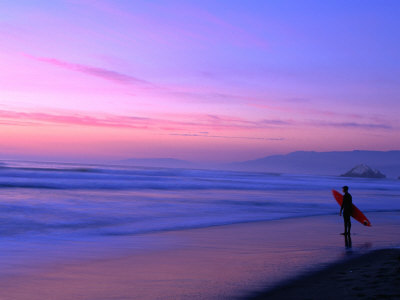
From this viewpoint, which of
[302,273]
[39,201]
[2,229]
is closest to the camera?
[302,273]

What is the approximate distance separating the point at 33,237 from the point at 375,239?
7955 millimetres

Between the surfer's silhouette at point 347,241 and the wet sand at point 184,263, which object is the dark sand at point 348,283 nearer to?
the wet sand at point 184,263

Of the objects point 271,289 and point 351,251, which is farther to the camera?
point 351,251

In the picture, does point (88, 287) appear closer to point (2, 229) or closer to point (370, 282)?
point (370, 282)

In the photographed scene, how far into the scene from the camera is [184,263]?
296 inches

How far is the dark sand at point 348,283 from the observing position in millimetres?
5332

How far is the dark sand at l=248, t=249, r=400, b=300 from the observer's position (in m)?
5.33

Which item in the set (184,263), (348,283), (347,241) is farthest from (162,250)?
(347,241)

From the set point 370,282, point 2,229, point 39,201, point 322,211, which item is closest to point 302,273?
point 370,282

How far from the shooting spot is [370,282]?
5.88m

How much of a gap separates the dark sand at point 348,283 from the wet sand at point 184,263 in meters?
0.28

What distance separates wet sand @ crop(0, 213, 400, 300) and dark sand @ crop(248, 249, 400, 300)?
11.0 inches

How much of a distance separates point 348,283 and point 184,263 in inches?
107

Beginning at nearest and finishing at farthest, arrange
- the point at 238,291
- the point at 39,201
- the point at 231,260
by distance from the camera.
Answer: the point at 238,291, the point at 231,260, the point at 39,201
